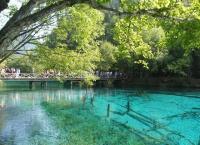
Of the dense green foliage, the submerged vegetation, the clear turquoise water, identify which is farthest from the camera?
the clear turquoise water

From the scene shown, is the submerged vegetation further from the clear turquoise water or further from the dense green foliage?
the dense green foliage

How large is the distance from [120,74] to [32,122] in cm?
3899

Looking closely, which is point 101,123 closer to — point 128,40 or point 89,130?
point 89,130

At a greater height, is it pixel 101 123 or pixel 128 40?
pixel 128 40

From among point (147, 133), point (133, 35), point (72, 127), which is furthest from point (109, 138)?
A: point (133, 35)

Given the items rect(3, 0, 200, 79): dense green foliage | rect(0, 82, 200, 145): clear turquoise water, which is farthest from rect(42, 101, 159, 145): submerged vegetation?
rect(3, 0, 200, 79): dense green foliage

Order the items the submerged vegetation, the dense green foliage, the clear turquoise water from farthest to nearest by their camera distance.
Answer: the clear turquoise water < the submerged vegetation < the dense green foliage

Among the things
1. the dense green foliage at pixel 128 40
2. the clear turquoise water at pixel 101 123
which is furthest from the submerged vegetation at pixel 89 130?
the dense green foliage at pixel 128 40

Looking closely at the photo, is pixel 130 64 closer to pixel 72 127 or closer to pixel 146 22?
pixel 72 127

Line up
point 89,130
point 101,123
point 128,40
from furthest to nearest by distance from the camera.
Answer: point 101,123, point 89,130, point 128,40

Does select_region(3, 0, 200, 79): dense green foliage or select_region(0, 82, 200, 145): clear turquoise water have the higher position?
select_region(3, 0, 200, 79): dense green foliage

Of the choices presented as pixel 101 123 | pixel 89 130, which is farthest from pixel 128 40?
pixel 101 123

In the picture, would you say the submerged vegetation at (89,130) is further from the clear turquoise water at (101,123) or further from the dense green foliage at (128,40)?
the dense green foliage at (128,40)

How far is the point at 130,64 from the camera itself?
58.2 metres
